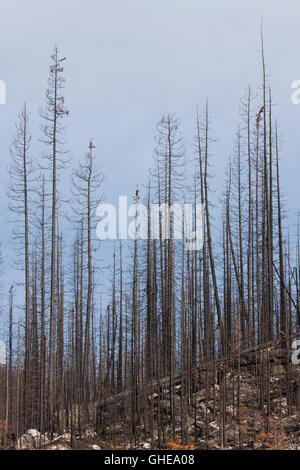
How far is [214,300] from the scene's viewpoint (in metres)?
18.3

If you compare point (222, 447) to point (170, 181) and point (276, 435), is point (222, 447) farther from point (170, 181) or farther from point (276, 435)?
point (170, 181)

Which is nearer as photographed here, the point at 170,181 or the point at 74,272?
the point at 170,181

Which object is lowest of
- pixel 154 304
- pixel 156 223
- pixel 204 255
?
pixel 154 304

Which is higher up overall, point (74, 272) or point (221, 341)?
point (74, 272)

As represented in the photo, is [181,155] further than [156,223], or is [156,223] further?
[156,223]

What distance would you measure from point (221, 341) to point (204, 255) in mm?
2957

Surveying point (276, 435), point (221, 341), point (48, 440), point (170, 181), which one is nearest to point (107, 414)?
point (48, 440)

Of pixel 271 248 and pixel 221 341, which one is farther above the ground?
pixel 271 248
